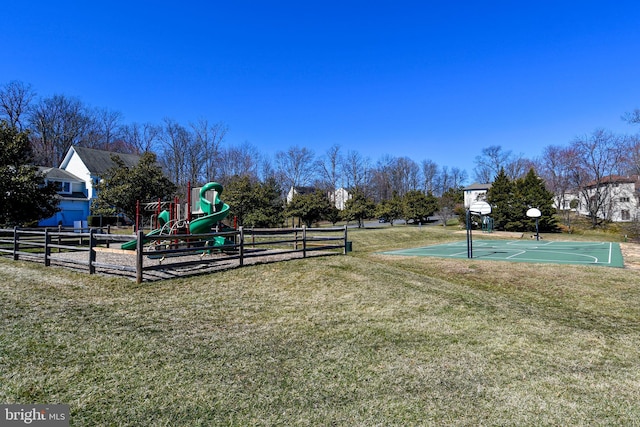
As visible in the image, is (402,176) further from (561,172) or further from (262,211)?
(262,211)

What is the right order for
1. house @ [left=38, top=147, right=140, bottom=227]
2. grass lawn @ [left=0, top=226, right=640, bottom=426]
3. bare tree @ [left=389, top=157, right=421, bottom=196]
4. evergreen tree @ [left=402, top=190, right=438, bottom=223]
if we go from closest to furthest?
1. grass lawn @ [left=0, top=226, right=640, bottom=426]
2. house @ [left=38, top=147, right=140, bottom=227]
3. evergreen tree @ [left=402, top=190, right=438, bottom=223]
4. bare tree @ [left=389, top=157, right=421, bottom=196]

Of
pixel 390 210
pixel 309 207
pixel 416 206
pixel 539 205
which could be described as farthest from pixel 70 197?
pixel 539 205

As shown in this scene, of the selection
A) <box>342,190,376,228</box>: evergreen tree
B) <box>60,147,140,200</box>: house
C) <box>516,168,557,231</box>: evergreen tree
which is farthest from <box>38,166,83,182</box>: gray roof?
<box>516,168,557,231</box>: evergreen tree

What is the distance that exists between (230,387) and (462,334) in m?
3.61

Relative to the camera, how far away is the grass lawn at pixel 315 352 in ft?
10.8

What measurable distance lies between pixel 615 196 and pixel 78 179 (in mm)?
61404

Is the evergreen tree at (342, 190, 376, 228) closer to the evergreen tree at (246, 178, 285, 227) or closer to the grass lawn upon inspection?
the evergreen tree at (246, 178, 285, 227)

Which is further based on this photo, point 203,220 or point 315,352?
point 203,220

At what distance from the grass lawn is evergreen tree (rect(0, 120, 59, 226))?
34.9 ft

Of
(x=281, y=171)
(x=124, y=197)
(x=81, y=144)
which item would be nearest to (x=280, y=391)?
(x=124, y=197)

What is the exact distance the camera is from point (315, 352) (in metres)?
4.67

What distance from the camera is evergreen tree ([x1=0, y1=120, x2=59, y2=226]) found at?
1602 centimetres

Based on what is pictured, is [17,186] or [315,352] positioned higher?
[17,186]

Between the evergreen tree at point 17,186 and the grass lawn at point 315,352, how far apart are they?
10646 millimetres
